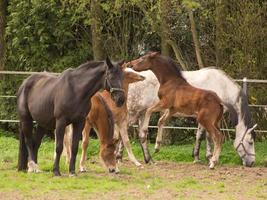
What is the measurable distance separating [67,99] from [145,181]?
1.62m

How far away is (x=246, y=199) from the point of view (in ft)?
28.0

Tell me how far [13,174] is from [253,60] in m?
6.90

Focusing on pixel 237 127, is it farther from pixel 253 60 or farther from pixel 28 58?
pixel 28 58

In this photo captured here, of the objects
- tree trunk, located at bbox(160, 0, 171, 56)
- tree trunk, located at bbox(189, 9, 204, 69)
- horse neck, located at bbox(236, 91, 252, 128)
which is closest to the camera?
horse neck, located at bbox(236, 91, 252, 128)

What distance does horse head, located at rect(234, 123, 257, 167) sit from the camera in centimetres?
1273

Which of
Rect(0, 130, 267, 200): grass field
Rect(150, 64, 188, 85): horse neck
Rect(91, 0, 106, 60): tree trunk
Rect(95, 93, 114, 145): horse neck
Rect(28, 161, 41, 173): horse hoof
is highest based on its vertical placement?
Rect(91, 0, 106, 60): tree trunk

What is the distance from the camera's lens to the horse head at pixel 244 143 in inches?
501

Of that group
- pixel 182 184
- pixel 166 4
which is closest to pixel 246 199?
pixel 182 184

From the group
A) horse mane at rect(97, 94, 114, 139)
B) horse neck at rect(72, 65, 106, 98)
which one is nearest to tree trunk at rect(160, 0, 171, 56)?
horse mane at rect(97, 94, 114, 139)

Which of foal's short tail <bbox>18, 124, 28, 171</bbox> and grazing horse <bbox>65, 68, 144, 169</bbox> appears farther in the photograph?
foal's short tail <bbox>18, 124, 28, 171</bbox>

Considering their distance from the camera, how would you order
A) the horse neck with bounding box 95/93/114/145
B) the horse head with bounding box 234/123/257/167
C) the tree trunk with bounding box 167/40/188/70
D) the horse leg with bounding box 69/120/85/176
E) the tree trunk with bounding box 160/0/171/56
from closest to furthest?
the horse leg with bounding box 69/120/85/176
the horse neck with bounding box 95/93/114/145
the horse head with bounding box 234/123/257/167
the tree trunk with bounding box 160/0/171/56
the tree trunk with bounding box 167/40/188/70

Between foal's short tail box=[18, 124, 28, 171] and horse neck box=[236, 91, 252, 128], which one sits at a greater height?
horse neck box=[236, 91, 252, 128]

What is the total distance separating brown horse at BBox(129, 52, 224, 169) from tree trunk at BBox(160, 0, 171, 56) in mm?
1928

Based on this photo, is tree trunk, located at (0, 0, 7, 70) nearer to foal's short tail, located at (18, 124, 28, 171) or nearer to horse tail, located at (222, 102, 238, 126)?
horse tail, located at (222, 102, 238, 126)
